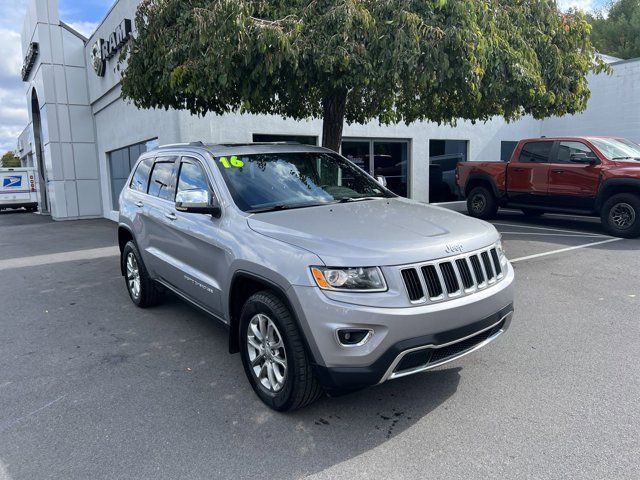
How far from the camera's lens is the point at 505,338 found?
4504 millimetres

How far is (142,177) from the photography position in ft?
18.6

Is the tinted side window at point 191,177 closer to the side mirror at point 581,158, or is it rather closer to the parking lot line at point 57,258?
the parking lot line at point 57,258

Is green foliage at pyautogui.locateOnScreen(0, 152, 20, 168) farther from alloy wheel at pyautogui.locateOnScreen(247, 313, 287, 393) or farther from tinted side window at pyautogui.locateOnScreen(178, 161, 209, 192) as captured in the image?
alloy wheel at pyautogui.locateOnScreen(247, 313, 287, 393)

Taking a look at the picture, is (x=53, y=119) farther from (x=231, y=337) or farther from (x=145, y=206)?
(x=231, y=337)

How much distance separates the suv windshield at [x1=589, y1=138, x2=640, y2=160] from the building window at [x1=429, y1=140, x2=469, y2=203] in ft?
21.8

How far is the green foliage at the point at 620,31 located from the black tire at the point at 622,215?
26.2m

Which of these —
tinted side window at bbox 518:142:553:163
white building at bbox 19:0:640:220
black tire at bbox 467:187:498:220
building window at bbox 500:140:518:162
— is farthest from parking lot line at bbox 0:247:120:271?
building window at bbox 500:140:518:162

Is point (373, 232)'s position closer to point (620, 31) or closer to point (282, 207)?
point (282, 207)

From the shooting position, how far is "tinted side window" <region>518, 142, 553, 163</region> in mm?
10867

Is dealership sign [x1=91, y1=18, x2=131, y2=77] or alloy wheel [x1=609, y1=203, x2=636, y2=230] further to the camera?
dealership sign [x1=91, y1=18, x2=131, y2=77]

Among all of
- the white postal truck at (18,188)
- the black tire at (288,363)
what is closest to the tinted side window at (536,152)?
the black tire at (288,363)

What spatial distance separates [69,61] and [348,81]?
712 inches

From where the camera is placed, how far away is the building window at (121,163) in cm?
1493

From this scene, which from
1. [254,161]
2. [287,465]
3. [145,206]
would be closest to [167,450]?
[287,465]
